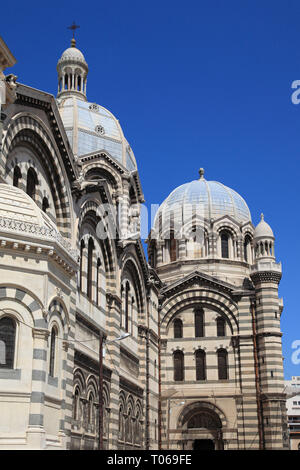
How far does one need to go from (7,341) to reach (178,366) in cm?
2783

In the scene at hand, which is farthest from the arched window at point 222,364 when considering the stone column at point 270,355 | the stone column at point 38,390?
the stone column at point 38,390

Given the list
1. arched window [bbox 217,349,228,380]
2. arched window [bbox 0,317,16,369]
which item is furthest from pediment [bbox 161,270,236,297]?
arched window [bbox 0,317,16,369]

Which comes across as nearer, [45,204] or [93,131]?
[45,204]

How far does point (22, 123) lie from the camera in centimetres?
2614

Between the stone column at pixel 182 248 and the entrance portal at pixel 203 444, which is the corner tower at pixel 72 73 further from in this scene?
the entrance portal at pixel 203 444

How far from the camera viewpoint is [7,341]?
66.8 feet

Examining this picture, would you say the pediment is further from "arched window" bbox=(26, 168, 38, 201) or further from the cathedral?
"arched window" bbox=(26, 168, 38, 201)

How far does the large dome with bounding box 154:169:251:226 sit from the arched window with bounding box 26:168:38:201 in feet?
88.3

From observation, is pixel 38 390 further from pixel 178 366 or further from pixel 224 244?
pixel 224 244

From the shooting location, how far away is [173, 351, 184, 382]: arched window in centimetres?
4635

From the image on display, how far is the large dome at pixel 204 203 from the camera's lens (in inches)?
2105

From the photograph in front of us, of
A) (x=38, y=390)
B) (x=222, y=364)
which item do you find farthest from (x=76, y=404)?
(x=222, y=364)

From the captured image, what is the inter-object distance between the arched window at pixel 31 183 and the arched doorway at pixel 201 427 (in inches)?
940
